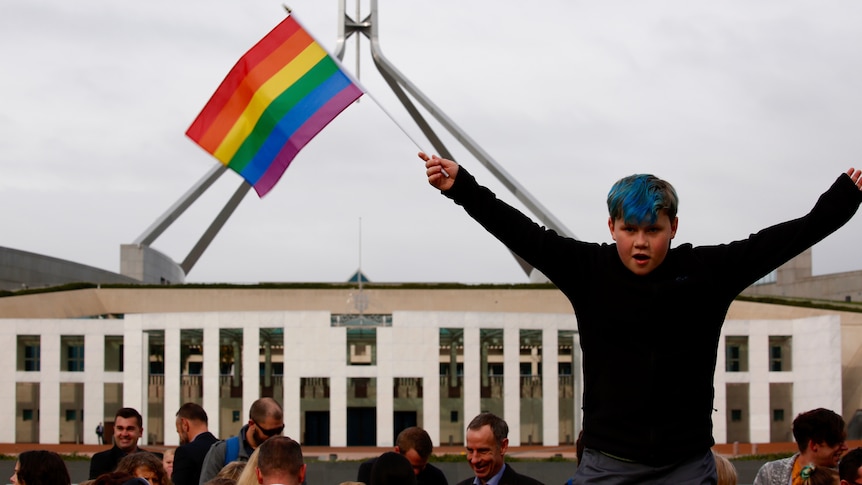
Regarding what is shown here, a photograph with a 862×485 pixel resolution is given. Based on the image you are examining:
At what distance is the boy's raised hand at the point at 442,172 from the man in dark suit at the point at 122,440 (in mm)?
4222

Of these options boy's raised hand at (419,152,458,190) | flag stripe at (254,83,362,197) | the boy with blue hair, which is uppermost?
flag stripe at (254,83,362,197)

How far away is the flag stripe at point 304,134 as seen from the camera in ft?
23.7

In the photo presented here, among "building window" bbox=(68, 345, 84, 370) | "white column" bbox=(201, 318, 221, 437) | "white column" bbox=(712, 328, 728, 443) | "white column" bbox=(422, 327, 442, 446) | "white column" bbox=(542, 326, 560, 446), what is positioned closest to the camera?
"white column" bbox=(422, 327, 442, 446)

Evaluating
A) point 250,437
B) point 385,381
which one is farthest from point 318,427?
point 250,437

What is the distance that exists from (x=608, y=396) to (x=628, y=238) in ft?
1.03

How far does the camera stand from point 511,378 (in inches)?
977

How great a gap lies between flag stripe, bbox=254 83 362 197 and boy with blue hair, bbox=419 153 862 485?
463 cm

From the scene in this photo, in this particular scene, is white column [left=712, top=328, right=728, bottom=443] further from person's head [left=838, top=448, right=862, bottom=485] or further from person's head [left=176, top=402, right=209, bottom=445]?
person's head [left=838, top=448, right=862, bottom=485]

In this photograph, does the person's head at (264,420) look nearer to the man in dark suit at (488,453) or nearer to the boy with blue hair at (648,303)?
the man in dark suit at (488,453)

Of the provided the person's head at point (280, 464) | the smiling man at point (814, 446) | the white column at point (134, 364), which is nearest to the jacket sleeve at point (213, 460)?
the person's head at point (280, 464)

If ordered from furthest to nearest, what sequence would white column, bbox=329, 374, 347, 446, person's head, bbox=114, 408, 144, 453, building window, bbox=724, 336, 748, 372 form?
building window, bbox=724, 336, 748, 372 → white column, bbox=329, 374, 347, 446 → person's head, bbox=114, 408, 144, 453

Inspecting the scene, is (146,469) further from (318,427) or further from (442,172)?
(318,427)

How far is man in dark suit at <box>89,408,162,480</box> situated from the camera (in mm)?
6414

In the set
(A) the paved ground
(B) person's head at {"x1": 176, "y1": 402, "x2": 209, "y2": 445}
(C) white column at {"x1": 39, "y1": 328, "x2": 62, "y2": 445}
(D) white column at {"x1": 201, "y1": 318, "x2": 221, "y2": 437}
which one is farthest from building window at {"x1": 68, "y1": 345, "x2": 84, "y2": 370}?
(B) person's head at {"x1": 176, "y1": 402, "x2": 209, "y2": 445}
